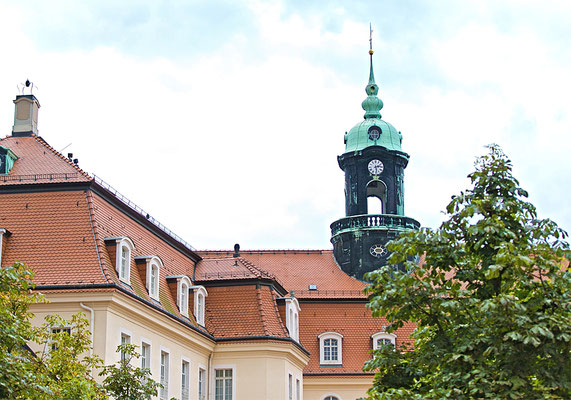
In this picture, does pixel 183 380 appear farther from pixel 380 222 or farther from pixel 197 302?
pixel 380 222

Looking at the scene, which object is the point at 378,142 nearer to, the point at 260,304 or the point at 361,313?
the point at 361,313

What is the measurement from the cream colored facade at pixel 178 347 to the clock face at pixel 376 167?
16253 millimetres

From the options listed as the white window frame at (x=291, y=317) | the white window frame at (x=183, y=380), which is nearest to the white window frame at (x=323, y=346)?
the white window frame at (x=291, y=317)

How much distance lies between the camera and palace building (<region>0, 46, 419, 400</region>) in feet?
112

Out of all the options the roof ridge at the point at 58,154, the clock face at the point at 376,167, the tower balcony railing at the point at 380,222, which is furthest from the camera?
the clock face at the point at 376,167

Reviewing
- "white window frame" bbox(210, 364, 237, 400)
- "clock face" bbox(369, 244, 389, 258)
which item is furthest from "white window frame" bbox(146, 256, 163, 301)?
"clock face" bbox(369, 244, 389, 258)

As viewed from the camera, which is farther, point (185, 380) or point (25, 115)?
point (185, 380)

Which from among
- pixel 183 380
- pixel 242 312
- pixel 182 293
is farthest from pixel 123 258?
pixel 242 312

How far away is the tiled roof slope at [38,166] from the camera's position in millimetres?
36375

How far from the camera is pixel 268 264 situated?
2387 inches

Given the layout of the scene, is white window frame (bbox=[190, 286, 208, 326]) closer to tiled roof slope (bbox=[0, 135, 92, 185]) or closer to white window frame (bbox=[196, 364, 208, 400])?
white window frame (bbox=[196, 364, 208, 400])

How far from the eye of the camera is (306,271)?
196 feet

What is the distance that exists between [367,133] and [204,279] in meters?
19.7

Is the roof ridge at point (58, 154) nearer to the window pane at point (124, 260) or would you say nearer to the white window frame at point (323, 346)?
the window pane at point (124, 260)
